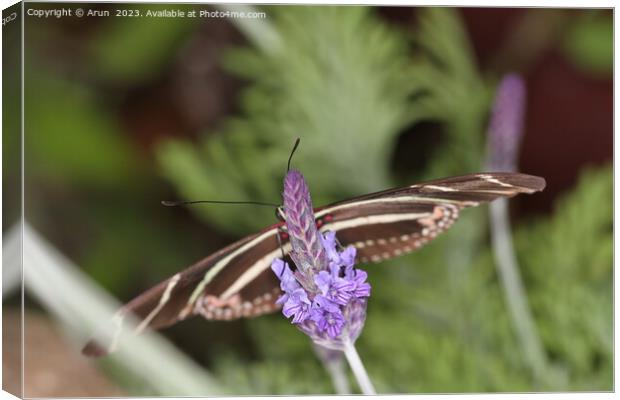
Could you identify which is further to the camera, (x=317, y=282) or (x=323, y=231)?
(x=323, y=231)

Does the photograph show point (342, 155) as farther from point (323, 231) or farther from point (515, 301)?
point (323, 231)

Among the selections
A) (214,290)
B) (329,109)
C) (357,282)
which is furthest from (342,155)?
(357,282)

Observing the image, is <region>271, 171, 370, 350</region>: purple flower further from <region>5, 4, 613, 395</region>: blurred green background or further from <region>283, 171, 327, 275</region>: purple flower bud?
<region>5, 4, 613, 395</region>: blurred green background

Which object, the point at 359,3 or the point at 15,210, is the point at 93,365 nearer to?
the point at 15,210

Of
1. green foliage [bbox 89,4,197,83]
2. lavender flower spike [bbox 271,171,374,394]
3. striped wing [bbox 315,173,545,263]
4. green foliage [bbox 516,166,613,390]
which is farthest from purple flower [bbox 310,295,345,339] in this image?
green foliage [bbox 89,4,197,83]

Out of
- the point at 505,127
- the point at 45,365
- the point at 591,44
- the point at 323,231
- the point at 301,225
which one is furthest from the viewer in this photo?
the point at 591,44

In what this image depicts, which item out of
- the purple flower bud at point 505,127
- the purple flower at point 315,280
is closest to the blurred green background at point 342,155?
the purple flower bud at point 505,127

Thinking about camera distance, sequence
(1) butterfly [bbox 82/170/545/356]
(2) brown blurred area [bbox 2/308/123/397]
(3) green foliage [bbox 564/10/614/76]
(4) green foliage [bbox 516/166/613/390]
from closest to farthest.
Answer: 1. (1) butterfly [bbox 82/170/545/356]
2. (2) brown blurred area [bbox 2/308/123/397]
3. (4) green foliage [bbox 516/166/613/390]
4. (3) green foliage [bbox 564/10/614/76]
